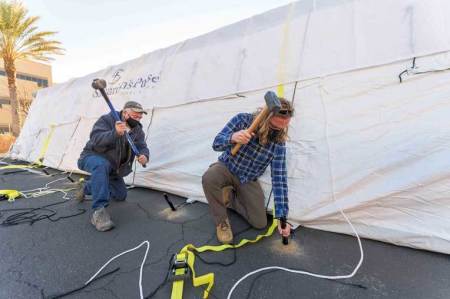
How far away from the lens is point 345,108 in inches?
78.5

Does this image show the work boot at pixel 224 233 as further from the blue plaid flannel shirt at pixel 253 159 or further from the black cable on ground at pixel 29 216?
the black cable on ground at pixel 29 216

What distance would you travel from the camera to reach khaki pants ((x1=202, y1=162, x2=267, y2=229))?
1908 mm

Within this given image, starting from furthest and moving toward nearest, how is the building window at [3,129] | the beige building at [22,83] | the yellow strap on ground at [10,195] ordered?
the building window at [3,129] → the beige building at [22,83] → the yellow strap on ground at [10,195]

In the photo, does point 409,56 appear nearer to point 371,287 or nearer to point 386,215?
point 386,215

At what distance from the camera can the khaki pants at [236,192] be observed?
1908 mm

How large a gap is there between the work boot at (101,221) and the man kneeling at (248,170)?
864 mm

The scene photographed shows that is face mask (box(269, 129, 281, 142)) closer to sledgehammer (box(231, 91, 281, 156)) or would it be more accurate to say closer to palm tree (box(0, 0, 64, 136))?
sledgehammer (box(231, 91, 281, 156))

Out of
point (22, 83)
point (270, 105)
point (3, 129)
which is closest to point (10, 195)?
point (270, 105)

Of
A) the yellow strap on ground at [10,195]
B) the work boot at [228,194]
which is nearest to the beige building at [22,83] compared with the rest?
the yellow strap on ground at [10,195]

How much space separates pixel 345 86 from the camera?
2021mm

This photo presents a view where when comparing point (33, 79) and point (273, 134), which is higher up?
point (33, 79)

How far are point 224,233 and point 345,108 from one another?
53.1 inches

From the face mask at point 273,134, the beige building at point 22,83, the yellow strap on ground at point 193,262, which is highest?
the beige building at point 22,83

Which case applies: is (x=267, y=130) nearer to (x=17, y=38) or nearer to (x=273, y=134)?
(x=273, y=134)
